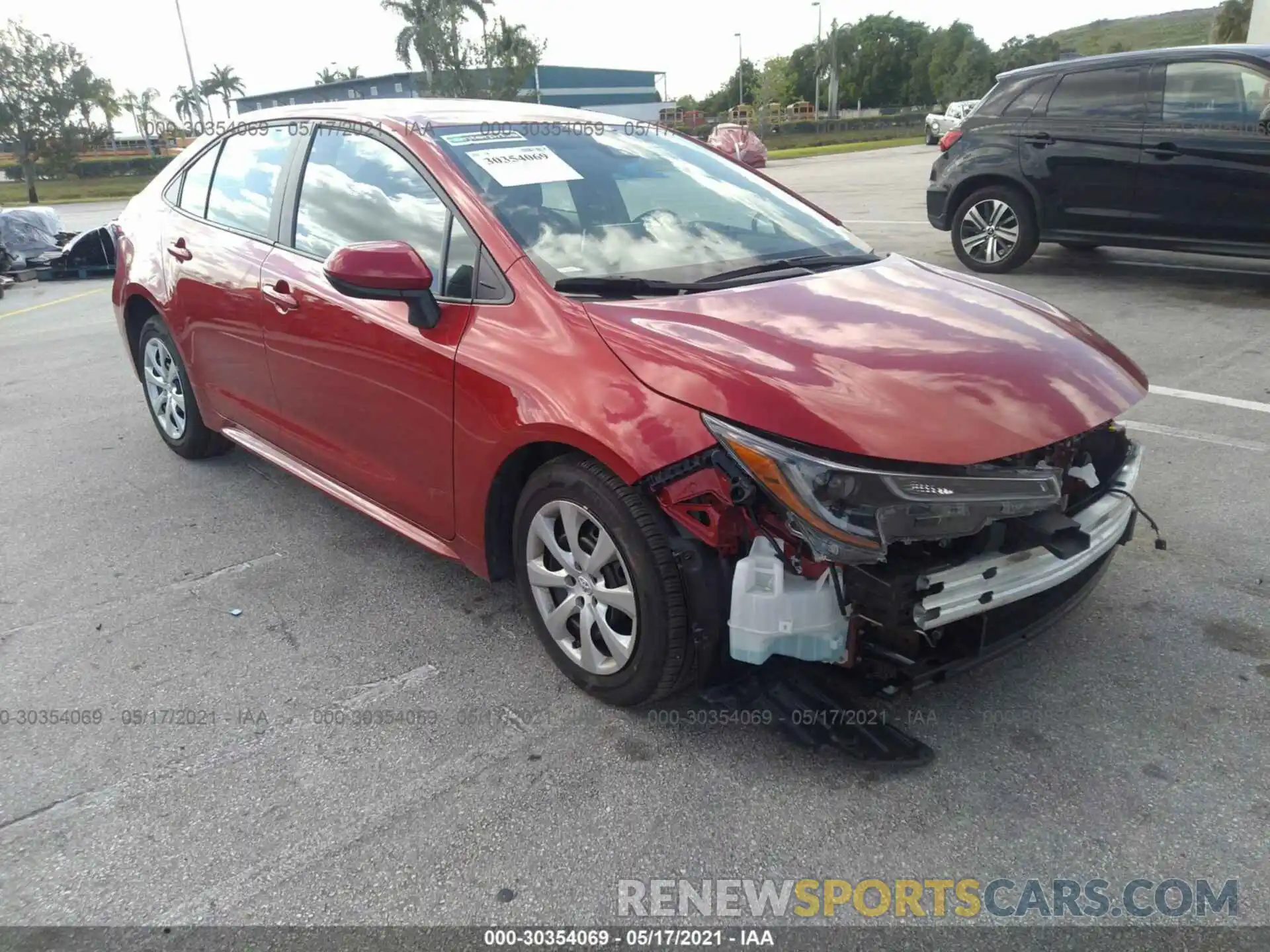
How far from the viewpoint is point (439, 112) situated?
3.48 meters

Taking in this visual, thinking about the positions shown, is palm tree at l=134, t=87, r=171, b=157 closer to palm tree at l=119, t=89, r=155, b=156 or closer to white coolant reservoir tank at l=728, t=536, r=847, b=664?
palm tree at l=119, t=89, r=155, b=156

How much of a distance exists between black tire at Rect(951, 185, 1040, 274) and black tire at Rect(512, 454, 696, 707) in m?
7.05

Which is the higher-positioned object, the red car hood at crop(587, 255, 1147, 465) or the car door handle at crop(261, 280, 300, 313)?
the car door handle at crop(261, 280, 300, 313)

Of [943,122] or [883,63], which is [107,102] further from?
[883,63]

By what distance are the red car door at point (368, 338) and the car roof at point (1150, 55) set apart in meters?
6.85

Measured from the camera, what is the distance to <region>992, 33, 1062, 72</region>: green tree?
76750 mm

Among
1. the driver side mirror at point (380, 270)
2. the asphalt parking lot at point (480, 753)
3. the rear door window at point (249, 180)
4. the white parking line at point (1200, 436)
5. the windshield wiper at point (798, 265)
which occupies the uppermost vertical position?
the rear door window at point (249, 180)

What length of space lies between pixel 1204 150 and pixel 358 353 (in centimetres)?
689

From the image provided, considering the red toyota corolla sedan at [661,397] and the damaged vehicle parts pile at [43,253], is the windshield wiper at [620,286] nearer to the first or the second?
the red toyota corolla sedan at [661,397]

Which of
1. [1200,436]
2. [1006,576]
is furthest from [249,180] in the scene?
[1200,436]

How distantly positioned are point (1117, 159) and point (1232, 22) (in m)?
53.1

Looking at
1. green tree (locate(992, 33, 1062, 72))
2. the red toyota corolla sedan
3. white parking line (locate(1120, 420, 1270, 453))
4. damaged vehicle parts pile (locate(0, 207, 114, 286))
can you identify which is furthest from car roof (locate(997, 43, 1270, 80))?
green tree (locate(992, 33, 1062, 72))

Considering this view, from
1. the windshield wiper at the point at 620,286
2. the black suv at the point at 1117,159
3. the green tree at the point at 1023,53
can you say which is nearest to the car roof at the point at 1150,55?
the black suv at the point at 1117,159

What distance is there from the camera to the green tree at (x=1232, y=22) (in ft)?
152
